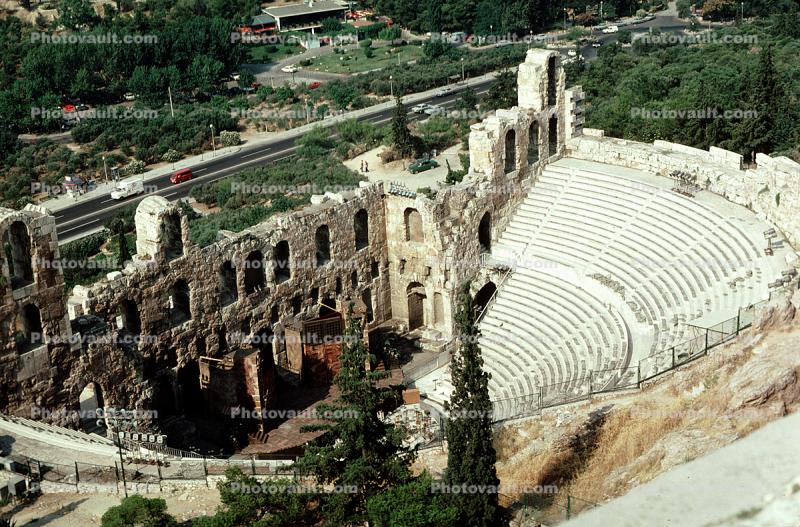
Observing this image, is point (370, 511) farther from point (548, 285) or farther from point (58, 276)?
point (548, 285)

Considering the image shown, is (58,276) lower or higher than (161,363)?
higher

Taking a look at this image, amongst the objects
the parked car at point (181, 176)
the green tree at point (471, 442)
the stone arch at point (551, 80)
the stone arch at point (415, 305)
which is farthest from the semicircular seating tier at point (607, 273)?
the parked car at point (181, 176)

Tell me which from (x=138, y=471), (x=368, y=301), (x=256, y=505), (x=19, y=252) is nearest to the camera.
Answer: (x=256, y=505)

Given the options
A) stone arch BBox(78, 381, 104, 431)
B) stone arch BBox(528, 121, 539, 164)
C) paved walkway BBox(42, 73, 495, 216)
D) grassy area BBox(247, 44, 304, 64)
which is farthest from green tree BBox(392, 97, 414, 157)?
grassy area BBox(247, 44, 304, 64)

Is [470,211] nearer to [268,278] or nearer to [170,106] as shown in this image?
[268,278]

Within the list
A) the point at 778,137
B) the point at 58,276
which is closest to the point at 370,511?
A: the point at 58,276

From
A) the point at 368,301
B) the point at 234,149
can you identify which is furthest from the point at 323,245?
the point at 234,149

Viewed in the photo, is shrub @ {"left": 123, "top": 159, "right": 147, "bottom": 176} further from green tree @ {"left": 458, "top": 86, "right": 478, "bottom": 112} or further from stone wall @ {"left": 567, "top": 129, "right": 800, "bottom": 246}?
stone wall @ {"left": 567, "top": 129, "right": 800, "bottom": 246}

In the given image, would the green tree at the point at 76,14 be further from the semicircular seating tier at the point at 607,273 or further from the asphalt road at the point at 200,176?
the semicircular seating tier at the point at 607,273
